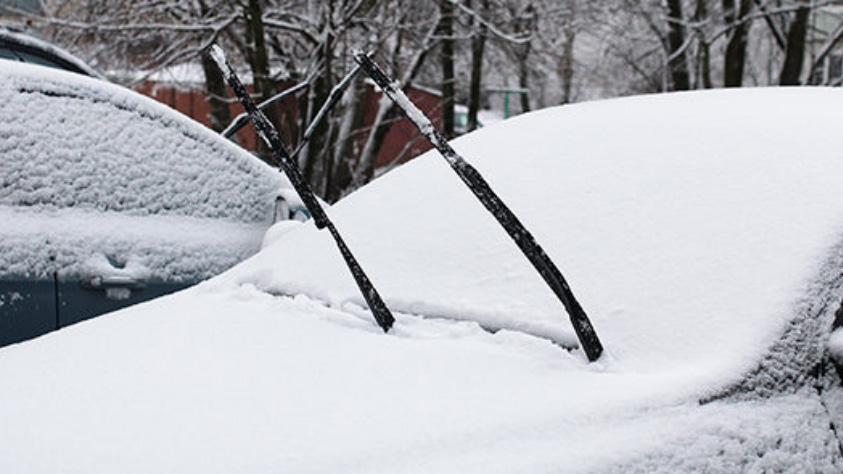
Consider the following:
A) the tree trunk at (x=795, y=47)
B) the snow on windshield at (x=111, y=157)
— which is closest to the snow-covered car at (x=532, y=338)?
the snow on windshield at (x=111, y=157)

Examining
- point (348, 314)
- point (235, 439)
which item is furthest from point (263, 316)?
point (235, 439)

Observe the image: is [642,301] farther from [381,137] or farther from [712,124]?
[381,137]

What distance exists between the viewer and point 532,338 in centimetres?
185

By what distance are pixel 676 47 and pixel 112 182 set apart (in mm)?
15294

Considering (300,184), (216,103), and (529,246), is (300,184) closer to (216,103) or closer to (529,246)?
(529,246)

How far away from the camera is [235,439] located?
1473 mm

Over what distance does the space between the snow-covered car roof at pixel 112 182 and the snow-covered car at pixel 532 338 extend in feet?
2.72

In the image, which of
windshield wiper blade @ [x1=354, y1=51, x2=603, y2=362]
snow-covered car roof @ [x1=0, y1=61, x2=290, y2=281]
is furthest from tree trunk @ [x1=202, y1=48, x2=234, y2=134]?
windshield wiper blade @ [x1=354, y1=51, x2=603, y2=362]

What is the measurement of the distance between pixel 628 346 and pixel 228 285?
123 centimetres

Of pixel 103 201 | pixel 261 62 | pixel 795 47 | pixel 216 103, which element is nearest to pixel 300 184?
pixel 103 201

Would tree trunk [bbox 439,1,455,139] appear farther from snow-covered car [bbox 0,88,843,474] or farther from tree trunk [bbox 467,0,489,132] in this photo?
snow-covered car [bbox 0,88,843,474]

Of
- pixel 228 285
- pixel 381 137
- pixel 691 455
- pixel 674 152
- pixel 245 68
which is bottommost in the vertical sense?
pixel 381 137

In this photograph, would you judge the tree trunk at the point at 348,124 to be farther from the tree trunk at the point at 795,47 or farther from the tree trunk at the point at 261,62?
the tree trunk at the point at 795,47

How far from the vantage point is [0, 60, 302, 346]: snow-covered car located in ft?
10.1
